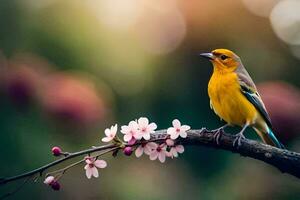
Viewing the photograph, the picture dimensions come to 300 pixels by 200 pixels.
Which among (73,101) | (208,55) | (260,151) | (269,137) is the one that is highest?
(73,101)

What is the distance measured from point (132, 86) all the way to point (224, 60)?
100 inches

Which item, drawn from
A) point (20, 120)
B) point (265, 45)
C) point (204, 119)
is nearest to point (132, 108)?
point (204, 119)

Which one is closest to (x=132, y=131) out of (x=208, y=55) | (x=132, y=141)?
(x=132, y=141)

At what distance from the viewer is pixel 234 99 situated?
1.67 meters

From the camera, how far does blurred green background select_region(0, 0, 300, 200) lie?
3680 mm

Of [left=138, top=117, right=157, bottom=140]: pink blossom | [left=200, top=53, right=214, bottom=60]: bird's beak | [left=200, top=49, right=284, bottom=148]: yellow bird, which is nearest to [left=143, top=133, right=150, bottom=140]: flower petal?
[left=138, top=117, right=157, bottom=140]: pink blossom

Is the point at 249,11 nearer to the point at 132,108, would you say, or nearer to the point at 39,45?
the point at 132,108

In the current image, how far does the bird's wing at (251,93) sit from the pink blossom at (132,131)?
1.51ft

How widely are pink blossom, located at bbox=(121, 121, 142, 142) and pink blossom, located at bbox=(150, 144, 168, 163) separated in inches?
1.6

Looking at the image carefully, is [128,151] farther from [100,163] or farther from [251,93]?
[251,93]

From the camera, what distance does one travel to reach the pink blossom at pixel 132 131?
1292 millimetres

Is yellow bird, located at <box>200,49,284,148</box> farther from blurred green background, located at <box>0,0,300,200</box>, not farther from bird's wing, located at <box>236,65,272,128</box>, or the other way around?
blurred green background, located at <box>0,0,300,200</box>

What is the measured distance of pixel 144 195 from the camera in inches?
150

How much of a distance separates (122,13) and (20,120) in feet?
2.79
